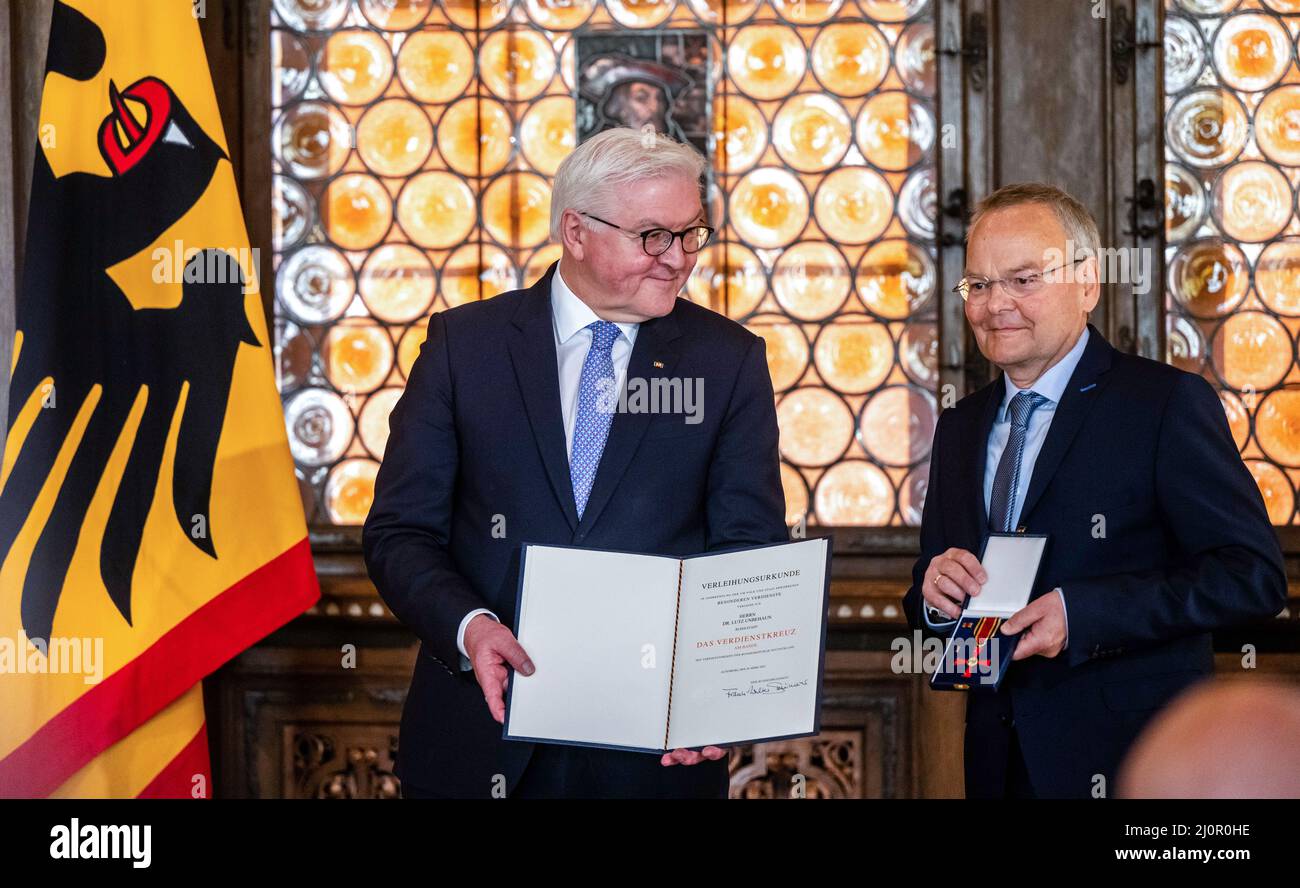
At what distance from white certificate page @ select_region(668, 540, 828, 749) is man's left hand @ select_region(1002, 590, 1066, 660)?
0.33m

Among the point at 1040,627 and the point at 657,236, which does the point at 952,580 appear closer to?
the point at 1040,627

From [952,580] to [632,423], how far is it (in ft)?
1.82

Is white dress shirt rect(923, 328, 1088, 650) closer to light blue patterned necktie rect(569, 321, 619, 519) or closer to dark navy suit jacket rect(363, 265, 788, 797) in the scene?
dark navy suit jacket rect(363, 265, 788, 797)

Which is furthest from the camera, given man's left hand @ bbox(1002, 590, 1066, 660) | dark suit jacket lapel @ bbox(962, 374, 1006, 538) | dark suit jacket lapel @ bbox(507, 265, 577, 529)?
dark suit jacket lapel @ bbox(962, 374, 1006, 538)

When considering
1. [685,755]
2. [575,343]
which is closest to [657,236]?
[575,343]

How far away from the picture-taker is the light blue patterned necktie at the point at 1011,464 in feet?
7.28

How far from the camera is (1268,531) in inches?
83.4

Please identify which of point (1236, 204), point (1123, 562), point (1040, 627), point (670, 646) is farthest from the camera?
point (1236, 204)

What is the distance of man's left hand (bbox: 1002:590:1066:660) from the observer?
6.66ft

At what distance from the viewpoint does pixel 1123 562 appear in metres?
2.15
